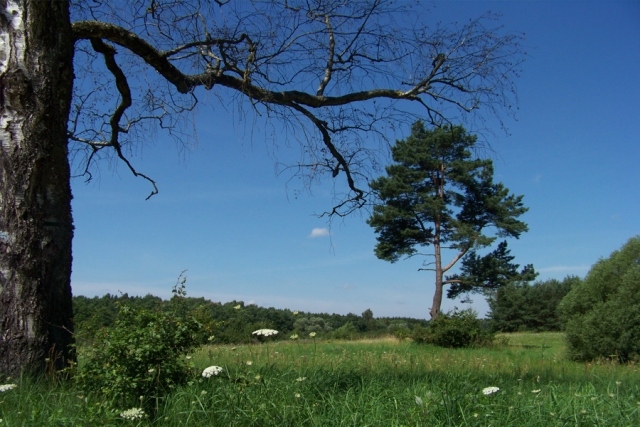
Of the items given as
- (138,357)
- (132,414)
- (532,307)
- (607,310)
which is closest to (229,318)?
(138,357)

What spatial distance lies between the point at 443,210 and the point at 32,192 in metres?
24.0

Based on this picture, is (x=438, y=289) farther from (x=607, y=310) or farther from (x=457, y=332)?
(x=607, y=310)

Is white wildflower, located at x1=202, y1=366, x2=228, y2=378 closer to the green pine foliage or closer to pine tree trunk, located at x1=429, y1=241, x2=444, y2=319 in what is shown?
pine tree trunk, located at x1=429, y1=241, x2=444, y2=319

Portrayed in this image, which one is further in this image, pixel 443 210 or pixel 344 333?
pixel 443 210

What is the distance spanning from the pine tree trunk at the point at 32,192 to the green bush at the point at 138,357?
93cm

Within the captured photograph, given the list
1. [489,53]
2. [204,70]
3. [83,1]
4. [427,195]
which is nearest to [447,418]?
[204,70]

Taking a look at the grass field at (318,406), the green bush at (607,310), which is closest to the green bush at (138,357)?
the grass field at (318,406)

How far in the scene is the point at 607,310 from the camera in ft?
38.1

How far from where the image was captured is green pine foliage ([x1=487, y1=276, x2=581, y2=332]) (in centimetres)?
3403

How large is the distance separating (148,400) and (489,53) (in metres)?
5.62

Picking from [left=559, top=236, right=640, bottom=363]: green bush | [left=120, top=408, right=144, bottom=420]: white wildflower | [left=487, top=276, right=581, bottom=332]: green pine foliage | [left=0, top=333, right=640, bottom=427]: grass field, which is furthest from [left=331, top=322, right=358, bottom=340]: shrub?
[left=487, top=276, right=581, bottom=332]: green pine foliage

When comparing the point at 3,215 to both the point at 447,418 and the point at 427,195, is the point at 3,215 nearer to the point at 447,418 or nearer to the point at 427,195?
the point at 447,418

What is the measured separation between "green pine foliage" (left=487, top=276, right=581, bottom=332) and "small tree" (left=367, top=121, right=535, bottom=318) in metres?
8.01

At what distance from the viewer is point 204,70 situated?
571cm
